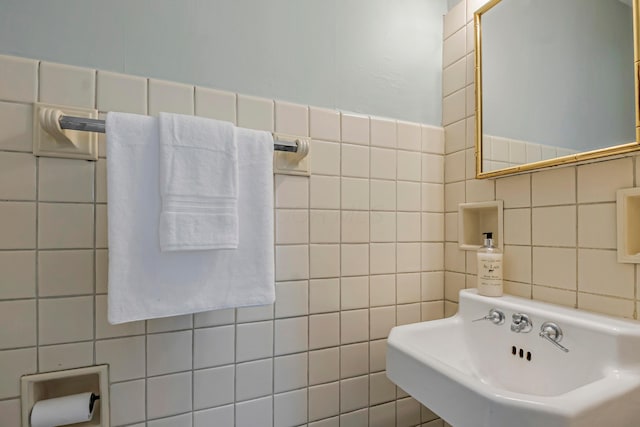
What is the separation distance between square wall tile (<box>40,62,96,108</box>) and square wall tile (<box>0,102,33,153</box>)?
0.16 ft

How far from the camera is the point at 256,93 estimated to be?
933mm

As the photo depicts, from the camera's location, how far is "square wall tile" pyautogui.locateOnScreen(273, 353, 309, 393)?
3.06 ft

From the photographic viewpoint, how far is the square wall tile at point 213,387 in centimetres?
85

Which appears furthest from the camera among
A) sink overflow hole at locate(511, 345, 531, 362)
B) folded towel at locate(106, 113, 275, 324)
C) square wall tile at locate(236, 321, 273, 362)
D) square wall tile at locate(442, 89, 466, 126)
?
square wall tile at locate(442, 89, 466, 126)

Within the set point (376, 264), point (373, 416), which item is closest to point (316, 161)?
point (376, 264)

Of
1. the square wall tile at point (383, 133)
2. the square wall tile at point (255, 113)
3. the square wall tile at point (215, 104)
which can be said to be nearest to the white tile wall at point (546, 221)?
the square wall tile at point (383, 133)

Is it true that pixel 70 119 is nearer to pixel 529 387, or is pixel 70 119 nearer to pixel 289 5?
pixel 289 5

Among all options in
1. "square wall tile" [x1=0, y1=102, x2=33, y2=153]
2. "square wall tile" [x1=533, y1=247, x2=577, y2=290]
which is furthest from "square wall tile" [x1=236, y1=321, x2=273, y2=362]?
"square wall tile" [x1=533, y1=247, x2=577, y2=290]

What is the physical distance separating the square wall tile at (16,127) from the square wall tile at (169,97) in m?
0.25

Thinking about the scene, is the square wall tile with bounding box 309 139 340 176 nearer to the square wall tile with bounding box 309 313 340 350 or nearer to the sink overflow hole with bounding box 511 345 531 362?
the square wall tile with bounding box 309 313 340 350

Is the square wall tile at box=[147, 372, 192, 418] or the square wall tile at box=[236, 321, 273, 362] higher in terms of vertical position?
the square wall tile at box=[236, 321, 273, 362]

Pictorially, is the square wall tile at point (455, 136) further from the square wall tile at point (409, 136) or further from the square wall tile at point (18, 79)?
the square wall tile at point (18, 79)

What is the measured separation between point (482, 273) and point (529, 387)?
30 cm

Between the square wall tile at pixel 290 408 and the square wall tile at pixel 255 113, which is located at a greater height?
the square wall tile at pixel 255 113
